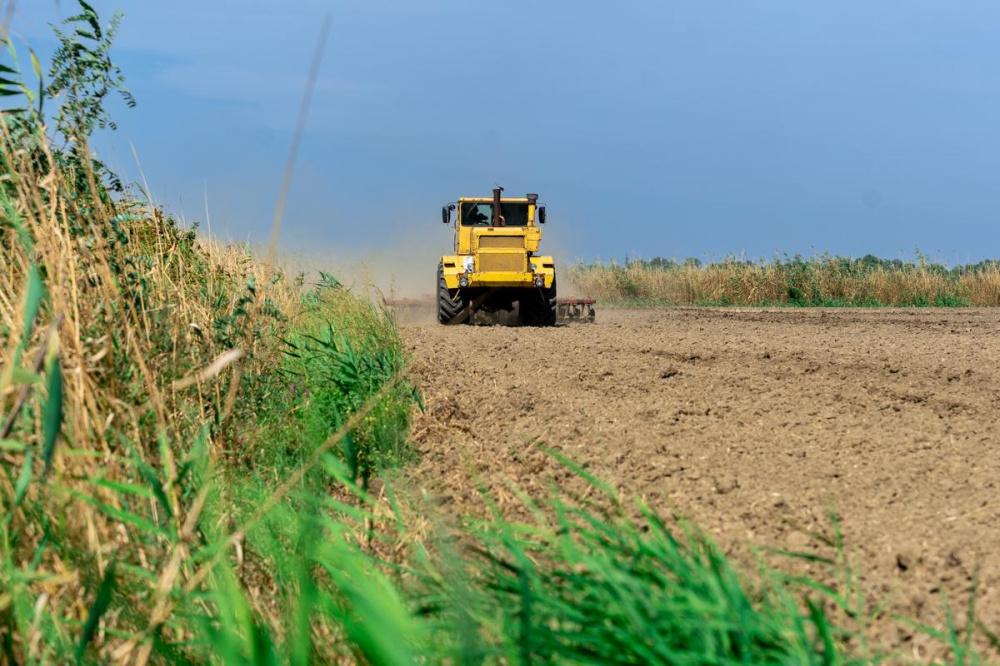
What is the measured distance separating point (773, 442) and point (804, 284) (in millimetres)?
23968

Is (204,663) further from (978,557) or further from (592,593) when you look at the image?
(978,557)

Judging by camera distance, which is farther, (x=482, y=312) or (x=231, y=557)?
(x=482, y=312)

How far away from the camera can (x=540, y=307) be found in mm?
17922

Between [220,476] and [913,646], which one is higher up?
[220,476]

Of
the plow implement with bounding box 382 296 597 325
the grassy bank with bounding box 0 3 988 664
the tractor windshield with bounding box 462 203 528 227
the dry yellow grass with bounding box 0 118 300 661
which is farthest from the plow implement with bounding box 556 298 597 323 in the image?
the grassy bank with bounding box 0 3 988 664

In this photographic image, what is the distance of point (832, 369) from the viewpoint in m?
7.92

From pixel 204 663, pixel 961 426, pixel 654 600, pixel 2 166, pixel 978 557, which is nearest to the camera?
pixel 654 600

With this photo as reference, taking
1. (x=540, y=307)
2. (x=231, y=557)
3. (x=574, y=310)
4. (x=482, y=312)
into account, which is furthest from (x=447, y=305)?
(x=231, y=557)

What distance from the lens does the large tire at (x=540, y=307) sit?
1745 cm

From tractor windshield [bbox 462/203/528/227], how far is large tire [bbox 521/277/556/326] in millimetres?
1253

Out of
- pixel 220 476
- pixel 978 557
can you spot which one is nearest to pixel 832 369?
pixel 978 557

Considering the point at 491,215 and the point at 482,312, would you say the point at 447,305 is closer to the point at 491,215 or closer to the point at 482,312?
the point at 482,312

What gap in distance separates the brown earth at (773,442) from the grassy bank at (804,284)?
59.2ft

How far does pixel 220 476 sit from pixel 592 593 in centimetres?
213
